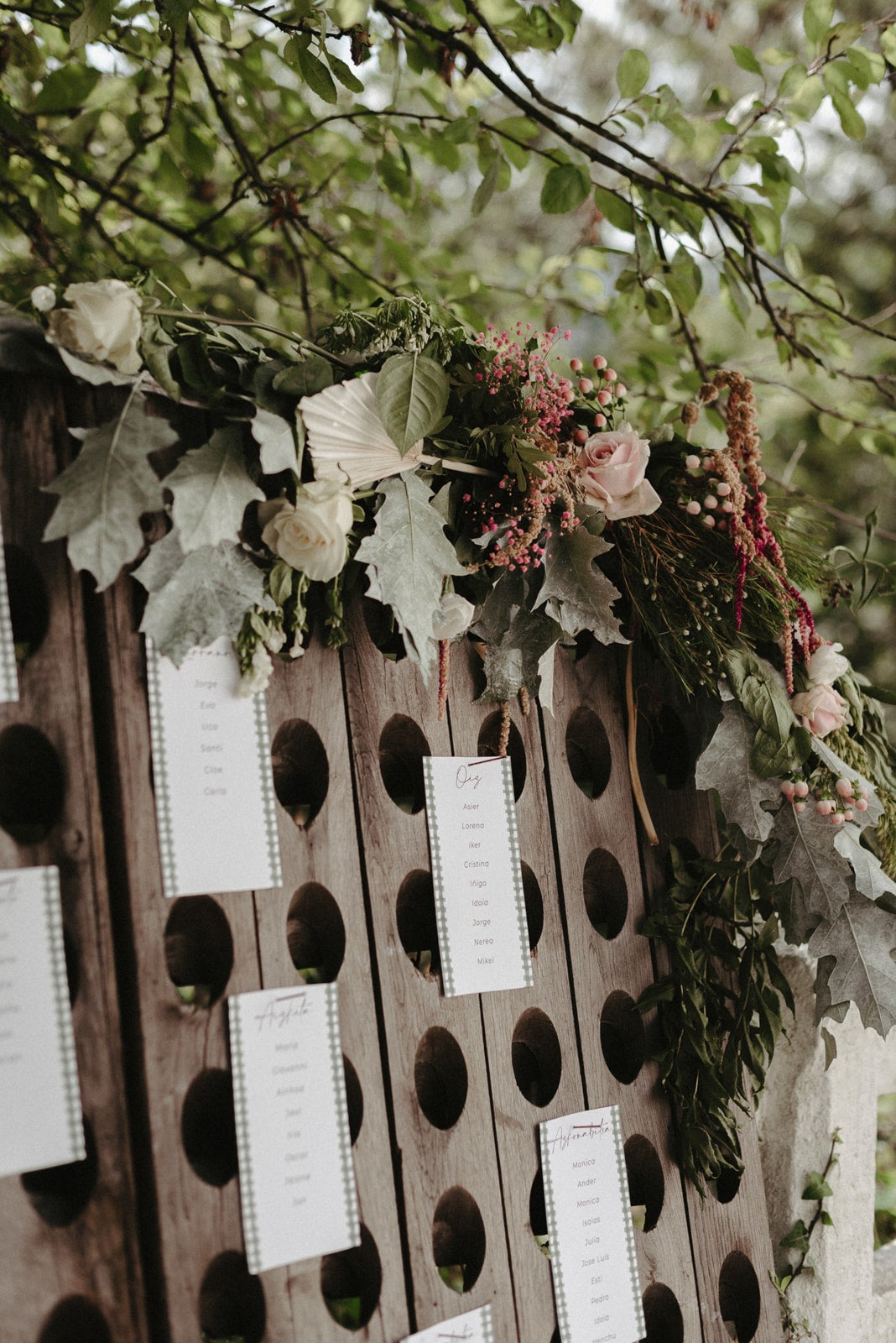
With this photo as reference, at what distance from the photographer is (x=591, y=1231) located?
43.4 inches

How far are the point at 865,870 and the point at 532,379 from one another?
0.70 metres

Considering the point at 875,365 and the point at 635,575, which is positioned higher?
the point at 875,365

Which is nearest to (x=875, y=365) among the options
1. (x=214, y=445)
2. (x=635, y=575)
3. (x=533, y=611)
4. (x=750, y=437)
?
(x=750, y=437)

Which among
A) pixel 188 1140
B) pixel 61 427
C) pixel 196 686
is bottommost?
pixel 188 1140

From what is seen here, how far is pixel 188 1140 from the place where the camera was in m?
0.91

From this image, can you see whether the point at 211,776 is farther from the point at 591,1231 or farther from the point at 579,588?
the point at 591,1231

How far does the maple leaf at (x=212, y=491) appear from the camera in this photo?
34.0 inches

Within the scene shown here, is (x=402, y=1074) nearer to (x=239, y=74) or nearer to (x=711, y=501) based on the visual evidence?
(x=711, y=501)

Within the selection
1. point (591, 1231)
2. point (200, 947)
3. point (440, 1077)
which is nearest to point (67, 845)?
point (200, 947)

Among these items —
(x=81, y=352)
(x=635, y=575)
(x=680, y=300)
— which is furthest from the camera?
(x=680, y=300)

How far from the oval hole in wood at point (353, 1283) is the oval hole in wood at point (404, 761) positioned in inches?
17.0

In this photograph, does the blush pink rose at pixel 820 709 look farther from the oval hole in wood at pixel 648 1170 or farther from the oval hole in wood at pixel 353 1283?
the oval hole in wood at pixel 353 1283

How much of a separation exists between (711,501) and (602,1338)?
3.13 ft

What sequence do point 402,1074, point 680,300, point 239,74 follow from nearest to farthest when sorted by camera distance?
point 402,1074
point 680,300
point 239,74
